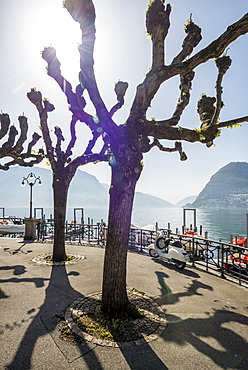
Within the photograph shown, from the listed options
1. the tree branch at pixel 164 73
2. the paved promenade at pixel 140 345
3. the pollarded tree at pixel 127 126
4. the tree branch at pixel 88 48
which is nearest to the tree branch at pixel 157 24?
the pollarded tree at pixel 127 126

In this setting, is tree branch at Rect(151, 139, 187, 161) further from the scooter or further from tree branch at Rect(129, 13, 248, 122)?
tree branch at Rect(129, 13, 248, 122)

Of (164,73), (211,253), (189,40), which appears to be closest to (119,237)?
(164,73)

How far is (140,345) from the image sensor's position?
342 cm

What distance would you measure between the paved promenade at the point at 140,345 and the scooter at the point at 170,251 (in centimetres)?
50

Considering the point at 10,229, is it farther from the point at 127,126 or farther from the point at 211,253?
the point at 127,126

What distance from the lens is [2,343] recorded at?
11.1 feet

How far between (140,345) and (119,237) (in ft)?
6.14

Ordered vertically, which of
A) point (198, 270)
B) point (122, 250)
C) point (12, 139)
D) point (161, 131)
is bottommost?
point (198, 270)

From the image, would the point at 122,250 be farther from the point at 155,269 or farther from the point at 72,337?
the point at 155,269

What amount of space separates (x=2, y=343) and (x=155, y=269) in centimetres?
570

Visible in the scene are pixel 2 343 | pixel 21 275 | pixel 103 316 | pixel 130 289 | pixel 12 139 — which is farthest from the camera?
pixel 12 139

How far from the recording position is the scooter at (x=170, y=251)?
809 cm

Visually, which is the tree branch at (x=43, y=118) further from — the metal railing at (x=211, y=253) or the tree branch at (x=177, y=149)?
the metal railing at (x=211, y=253)

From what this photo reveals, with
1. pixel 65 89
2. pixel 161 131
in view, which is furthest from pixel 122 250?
pixel 65 89
